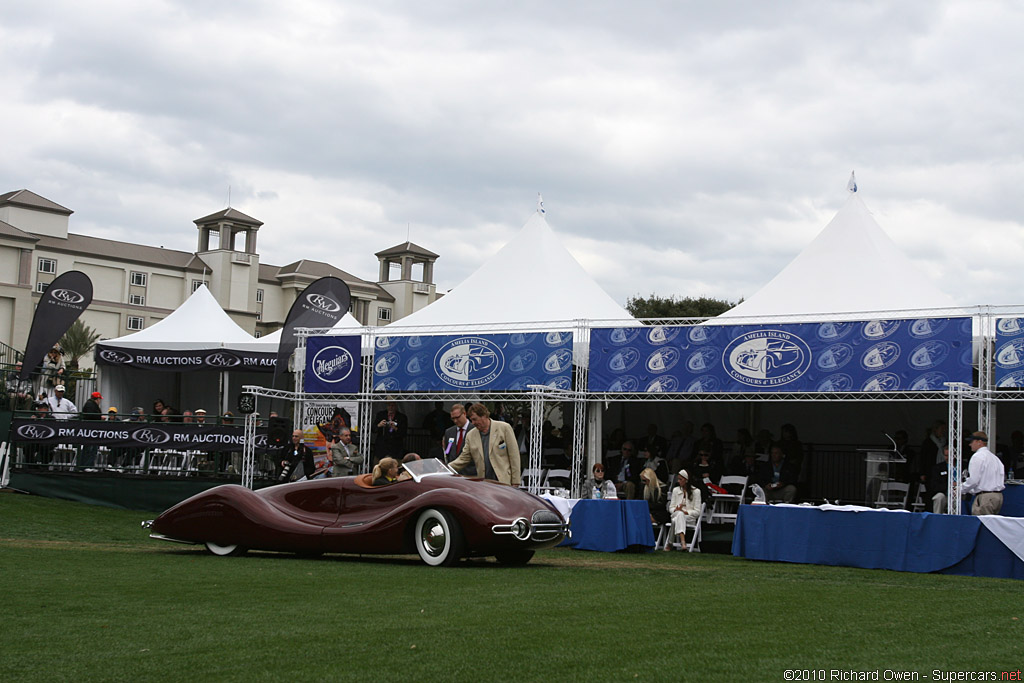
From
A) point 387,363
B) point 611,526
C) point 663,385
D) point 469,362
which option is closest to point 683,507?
point 611,526

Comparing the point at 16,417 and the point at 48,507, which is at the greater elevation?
the point at 16,417

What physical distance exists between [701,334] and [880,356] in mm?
2754

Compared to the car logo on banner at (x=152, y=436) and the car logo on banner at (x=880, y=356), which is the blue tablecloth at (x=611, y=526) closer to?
the car logo on banner at (x=880, y=356)

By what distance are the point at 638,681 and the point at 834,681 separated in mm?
897

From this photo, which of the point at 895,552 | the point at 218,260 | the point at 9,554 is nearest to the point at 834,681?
the point at 895,552

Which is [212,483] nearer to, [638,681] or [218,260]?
[638,681]

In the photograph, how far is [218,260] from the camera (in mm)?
87250

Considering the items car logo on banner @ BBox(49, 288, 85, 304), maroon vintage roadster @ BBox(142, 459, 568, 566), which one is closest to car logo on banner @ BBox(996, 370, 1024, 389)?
maroon vintage roadster @ BBox(142, 459, 568, 566)

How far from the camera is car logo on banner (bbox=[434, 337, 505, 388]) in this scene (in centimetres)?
1967

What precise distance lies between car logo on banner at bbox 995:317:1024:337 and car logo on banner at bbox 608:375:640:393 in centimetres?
545

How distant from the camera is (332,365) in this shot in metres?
21.4

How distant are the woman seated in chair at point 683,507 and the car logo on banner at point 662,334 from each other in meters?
3.14

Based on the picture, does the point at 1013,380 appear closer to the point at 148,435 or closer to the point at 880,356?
the point at 880,356

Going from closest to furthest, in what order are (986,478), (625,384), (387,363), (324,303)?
1. (986,478)
2. (625,384)
3. (387,363)
4. (324,303)
